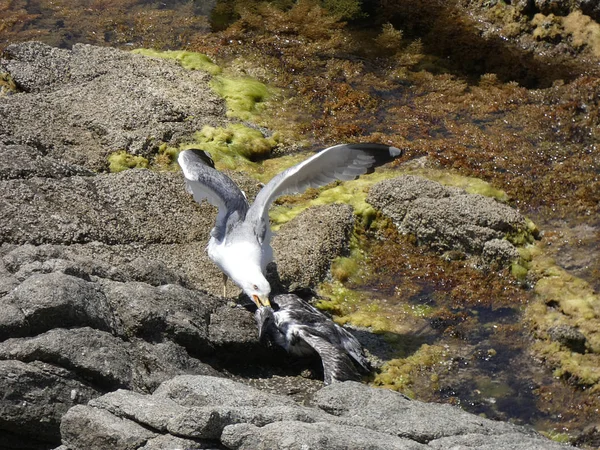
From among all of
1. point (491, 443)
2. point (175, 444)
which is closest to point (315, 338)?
point (491, 443)

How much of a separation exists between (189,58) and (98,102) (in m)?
2.49

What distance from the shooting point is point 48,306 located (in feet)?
22.8

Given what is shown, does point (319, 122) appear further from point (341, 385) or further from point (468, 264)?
point (341, 385)

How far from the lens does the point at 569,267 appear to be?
1050cm

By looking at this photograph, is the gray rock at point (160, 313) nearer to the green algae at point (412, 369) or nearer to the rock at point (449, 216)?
the green algae at point (412, 369)

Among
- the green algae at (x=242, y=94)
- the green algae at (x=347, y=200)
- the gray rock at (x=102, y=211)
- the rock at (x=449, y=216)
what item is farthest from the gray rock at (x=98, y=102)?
the rock at (x=449, y=216)

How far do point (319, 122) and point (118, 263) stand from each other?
502 centimetres

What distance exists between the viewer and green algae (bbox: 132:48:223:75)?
14.6 metres

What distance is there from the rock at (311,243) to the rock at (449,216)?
58 cm

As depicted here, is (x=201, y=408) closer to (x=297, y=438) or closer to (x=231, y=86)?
(x=297, y=438)

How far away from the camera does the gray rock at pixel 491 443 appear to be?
596cm

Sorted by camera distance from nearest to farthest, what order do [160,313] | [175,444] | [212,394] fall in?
1. [175,444]
2. [212,394]
3. [160,313]

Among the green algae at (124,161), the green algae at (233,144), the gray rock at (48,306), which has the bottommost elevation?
the green algae at (124,161)

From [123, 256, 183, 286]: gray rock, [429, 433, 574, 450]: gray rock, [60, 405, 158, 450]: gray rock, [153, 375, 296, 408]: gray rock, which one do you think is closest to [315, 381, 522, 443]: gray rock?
[429, 433, 574, 450]: gray rock
